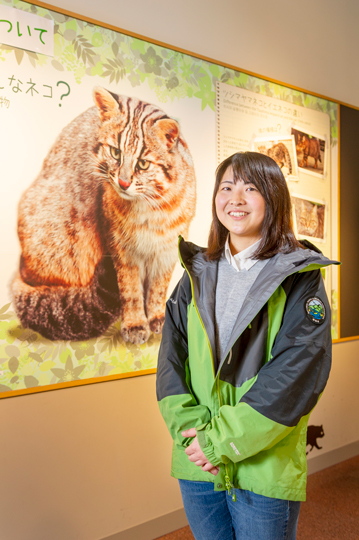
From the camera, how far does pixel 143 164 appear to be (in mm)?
1893

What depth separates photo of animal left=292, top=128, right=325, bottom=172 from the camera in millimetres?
2480

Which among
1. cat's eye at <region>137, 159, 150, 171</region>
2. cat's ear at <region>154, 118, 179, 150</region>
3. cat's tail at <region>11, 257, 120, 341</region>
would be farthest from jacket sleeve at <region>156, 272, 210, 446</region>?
cat's ear at <region>154, 118, 179, 150</region>

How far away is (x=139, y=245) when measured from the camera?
74.7 inches

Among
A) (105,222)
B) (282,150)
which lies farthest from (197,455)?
(282,150)

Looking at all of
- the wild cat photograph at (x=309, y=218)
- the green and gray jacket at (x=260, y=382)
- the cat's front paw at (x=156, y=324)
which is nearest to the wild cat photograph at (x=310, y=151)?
the wild cat photograph at (x=309, y=218)

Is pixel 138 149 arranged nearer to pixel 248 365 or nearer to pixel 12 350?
pixel 12 350

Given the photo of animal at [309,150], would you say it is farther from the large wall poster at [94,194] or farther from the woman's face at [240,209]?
the woman's face at [240,209]

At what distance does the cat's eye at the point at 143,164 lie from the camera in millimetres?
1884

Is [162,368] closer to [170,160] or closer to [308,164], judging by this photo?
[170,160]

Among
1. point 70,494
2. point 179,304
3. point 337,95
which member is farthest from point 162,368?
point 337,95

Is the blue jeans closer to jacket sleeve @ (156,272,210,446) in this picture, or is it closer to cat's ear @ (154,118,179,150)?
jacket sleeve @ (156,272,210,446)

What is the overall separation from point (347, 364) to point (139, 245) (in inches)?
66.2

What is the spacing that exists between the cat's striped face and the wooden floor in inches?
63.9

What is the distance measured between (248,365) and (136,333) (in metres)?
0.87
